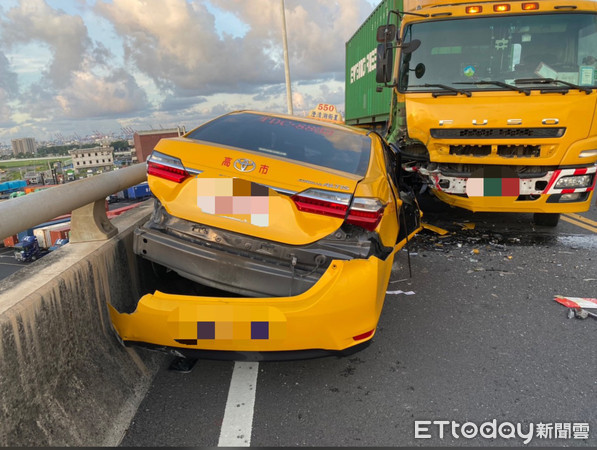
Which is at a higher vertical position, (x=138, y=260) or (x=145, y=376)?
(x=138, y=260)

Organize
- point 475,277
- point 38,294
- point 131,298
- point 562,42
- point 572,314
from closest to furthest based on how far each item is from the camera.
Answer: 1. point 38,294
2. point 131,298
3. point 572,314
4. point 475,277
5. point 562,42

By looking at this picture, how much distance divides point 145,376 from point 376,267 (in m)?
1.62

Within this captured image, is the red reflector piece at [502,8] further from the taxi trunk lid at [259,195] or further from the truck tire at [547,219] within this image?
the taxi trunk lid at [259,195]

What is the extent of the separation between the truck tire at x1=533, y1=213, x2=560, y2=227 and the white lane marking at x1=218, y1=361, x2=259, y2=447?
5629 mm

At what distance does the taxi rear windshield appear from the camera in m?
2.95

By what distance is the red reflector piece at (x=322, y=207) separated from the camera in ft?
8.46

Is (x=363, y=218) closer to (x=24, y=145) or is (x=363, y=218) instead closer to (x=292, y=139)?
(x=292, y=139)

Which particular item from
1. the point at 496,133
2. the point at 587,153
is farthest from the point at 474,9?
the point at 587,153

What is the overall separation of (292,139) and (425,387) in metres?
1.97

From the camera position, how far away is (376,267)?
2.46 m

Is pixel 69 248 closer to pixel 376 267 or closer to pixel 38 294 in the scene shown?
pixel 38 294

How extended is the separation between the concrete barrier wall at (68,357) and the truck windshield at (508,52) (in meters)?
5.11

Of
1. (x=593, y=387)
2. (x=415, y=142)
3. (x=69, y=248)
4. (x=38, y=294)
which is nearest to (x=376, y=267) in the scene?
(x=593, y=387)

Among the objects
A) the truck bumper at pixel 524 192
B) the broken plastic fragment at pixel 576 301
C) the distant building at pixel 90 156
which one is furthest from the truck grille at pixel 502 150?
the distant building at pixel 90 156
